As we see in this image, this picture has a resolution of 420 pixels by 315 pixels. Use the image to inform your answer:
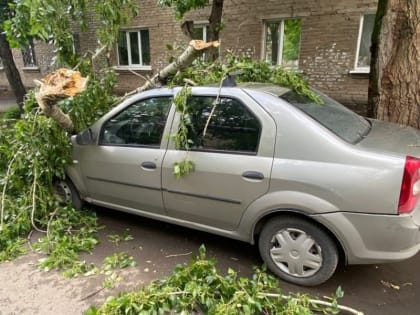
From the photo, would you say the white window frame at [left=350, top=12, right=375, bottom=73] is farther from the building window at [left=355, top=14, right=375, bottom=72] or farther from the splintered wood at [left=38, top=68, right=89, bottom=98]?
the splintered wood at [left=38, top=68, right=89, bottom=98]

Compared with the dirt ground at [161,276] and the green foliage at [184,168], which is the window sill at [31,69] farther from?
the green foliage at [184,168]

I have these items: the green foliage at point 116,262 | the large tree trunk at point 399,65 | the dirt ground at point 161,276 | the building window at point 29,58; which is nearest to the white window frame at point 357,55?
the large tree trunk at point 399,65

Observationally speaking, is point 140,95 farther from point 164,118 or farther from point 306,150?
point 306,150

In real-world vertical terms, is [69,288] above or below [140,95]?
below

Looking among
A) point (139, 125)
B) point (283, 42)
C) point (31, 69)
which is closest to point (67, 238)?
point (139, 125)

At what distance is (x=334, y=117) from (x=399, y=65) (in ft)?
5.51

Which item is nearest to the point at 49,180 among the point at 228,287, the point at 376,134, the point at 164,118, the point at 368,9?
the point at 164,118

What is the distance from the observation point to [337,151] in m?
2.23

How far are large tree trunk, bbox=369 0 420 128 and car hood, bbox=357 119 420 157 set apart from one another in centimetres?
104

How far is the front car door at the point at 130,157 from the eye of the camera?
2.94 meters

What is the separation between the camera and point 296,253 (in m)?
2.48

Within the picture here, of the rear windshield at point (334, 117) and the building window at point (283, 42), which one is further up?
the building window at point (283, 42)

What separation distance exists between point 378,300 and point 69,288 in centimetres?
241

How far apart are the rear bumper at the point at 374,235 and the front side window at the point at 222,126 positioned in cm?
77
